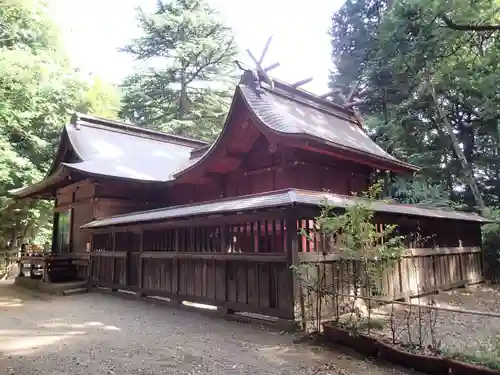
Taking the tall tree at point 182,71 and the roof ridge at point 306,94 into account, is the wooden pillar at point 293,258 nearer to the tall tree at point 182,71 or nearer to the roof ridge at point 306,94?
the roof ridge at point 306,94

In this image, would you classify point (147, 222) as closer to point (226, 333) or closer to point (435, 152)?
point (226, 333)

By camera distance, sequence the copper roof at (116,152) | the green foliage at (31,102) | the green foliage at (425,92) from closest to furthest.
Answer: the green foliage at (425,92)
the green foliage at (31,102)
the copper roof at (116,152)

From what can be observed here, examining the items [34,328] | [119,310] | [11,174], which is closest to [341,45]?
[11,174]

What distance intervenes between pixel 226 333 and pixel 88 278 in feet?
26.2

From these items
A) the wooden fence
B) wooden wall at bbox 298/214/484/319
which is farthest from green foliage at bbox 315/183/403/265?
the wooden fence

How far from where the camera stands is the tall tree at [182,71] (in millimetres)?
24219

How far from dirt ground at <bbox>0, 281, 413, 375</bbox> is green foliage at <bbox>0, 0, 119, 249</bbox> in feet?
22.5

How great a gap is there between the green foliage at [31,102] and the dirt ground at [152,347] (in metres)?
6.87

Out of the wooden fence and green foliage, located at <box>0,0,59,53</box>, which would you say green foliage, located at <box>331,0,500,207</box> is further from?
green foliage, located at <box>0,0,59,53</box>

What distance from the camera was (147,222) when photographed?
9.90 m

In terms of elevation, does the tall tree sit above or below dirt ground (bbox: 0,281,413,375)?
above

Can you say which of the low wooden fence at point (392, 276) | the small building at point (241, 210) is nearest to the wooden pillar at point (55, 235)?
the small building at point (241, 210)

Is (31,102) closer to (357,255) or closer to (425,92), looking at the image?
(357,255)

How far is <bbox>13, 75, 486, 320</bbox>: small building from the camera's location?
7039 mm
